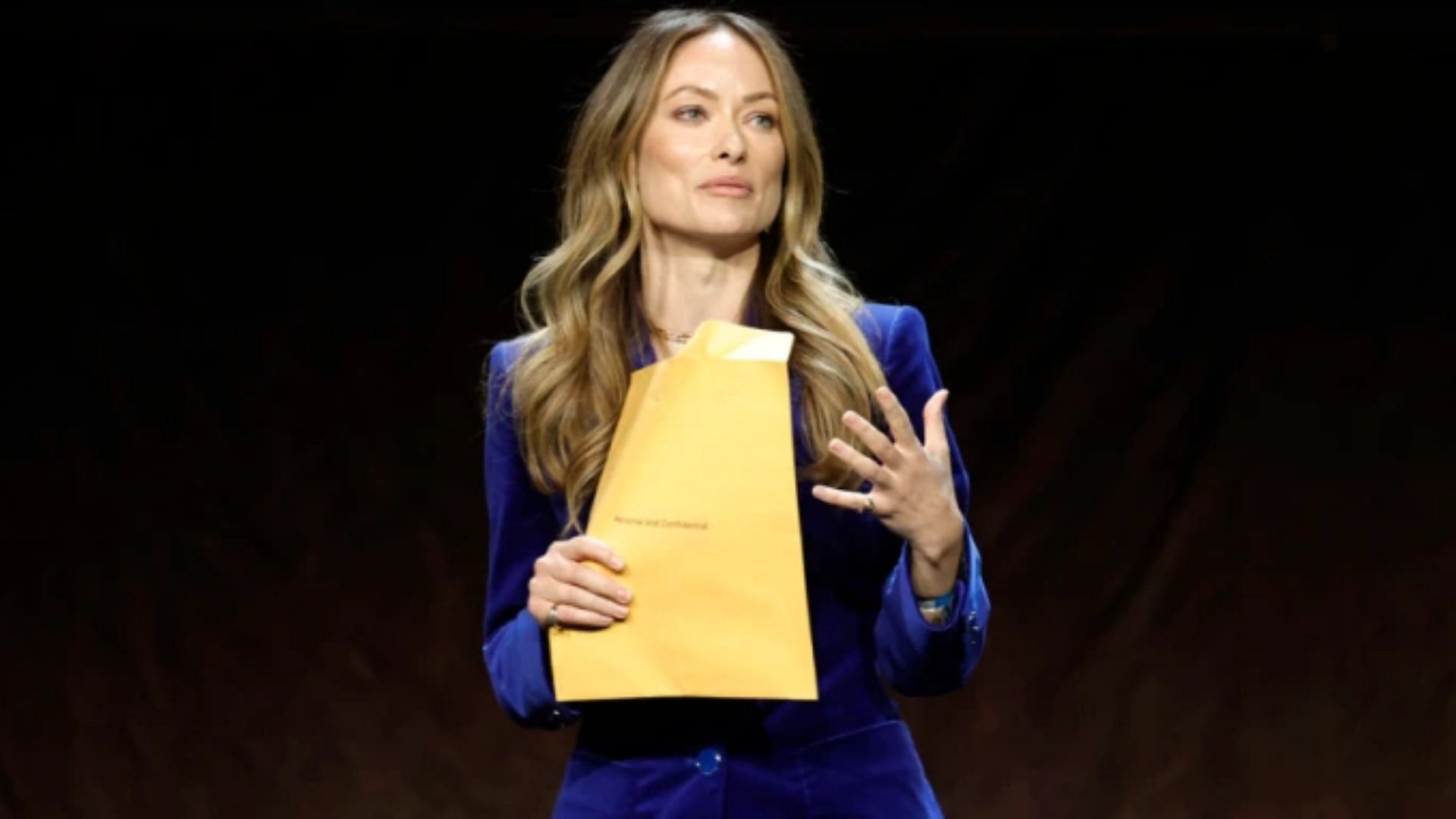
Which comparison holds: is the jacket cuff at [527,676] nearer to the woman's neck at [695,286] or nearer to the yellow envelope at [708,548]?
the yellow envelope at [708,548]

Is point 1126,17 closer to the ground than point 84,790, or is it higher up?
higher up

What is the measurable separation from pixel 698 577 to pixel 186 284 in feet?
6.25

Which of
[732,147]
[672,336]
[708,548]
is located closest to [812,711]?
[708,548]

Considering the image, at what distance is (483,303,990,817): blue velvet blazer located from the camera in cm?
141

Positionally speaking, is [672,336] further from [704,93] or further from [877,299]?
[877,299]

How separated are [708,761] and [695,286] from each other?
15.9 inches

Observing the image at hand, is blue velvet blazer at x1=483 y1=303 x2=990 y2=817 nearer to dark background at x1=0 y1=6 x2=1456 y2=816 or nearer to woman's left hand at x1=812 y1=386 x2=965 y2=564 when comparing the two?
woman's left hand at x1=812 y1=386 x2=965 y2=564

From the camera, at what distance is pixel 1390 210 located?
9.67 feet

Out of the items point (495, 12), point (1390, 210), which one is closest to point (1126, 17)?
point (1390, 210)

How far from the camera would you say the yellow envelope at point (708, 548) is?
1302mm

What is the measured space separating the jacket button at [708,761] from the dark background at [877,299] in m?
1.63

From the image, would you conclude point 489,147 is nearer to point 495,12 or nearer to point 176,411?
point 495,12

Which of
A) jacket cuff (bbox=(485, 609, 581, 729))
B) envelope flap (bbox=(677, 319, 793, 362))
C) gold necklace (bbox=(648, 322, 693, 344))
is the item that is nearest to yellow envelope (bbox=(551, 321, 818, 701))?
envelope flap (bbox=(677, 319, 793, 362))

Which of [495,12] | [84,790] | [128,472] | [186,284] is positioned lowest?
[84,790]
